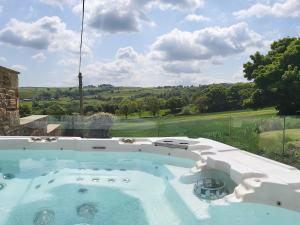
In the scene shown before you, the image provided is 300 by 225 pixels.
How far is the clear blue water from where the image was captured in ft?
13.5

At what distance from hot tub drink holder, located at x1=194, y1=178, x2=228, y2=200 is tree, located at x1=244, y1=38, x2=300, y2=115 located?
14.0 meters

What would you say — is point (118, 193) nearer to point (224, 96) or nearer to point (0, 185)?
point (0, 185)

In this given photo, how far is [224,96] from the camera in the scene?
35625 millimetres

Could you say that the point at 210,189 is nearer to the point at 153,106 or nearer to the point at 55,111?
the point at 55,111

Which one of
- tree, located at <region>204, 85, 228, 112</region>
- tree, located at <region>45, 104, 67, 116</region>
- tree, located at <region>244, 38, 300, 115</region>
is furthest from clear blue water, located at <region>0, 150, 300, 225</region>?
tree, located at <region>204, 85, 228, 112</region>

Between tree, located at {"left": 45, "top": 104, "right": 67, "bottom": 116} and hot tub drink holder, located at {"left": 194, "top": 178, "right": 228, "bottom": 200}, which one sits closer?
hot tub drink holder, located at {"left": 194, "top": 178, "right": 228, "bottom": 200}

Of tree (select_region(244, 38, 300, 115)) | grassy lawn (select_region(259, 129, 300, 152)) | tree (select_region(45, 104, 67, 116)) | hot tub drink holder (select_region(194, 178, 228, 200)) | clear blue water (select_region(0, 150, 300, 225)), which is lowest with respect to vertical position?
clear blue water (select_region(0, 150, 300, 225))

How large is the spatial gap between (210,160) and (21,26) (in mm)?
8517

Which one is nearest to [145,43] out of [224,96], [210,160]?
[210,160]

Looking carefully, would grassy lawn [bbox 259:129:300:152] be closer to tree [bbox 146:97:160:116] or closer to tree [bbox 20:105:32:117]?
tree [bbox 20:105:32:117]

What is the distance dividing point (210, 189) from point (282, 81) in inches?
576

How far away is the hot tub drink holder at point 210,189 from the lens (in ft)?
15.3

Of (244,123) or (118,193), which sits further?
(244,123)

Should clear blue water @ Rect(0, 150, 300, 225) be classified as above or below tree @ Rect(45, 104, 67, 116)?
below
